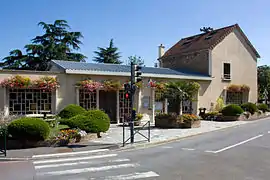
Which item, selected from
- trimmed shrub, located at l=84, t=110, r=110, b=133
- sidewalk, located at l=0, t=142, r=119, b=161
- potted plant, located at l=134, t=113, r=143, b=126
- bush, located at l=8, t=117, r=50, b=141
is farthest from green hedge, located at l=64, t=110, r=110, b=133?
potted plant, located at l=134, t=113, r=143, b=126

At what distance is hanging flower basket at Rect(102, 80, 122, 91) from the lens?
18.6m

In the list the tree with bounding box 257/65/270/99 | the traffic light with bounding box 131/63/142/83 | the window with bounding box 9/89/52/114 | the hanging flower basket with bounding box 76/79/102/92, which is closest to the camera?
the traffic light with bounding box 131/63/142/83

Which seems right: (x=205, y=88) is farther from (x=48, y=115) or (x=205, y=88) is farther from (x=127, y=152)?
(x=127, y=152)

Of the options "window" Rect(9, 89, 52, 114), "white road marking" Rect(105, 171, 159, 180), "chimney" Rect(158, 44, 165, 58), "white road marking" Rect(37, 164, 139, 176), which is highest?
"chimney" Rect(158, 44, 165, 58)

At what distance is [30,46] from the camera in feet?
101

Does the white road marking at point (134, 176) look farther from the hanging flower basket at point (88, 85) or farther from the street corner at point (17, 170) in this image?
the hanging flower basket at point (88, 85)

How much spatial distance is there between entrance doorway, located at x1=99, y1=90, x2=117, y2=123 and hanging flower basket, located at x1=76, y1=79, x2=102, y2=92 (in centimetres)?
235

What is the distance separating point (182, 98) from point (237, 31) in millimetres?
13754

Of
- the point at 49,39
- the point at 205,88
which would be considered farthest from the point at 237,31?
the point at 49,39

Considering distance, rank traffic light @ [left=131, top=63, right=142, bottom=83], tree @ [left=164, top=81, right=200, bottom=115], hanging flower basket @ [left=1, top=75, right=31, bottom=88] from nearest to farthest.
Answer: traffic light @ [left=131, top=63, right=142, bottom=83] → hanging flower basket @ [left=1, top=75, right=31, bottom=88] → tree @ [left=164, top=81, right=200, bottom=115]

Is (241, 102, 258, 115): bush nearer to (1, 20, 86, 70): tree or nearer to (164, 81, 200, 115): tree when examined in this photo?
(164, 81, 200, 115): tree

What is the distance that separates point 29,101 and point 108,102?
19.6ft

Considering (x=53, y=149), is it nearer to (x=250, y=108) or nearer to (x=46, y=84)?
(x=46, y=84)

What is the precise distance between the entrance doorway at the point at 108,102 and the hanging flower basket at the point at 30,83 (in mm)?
4451
